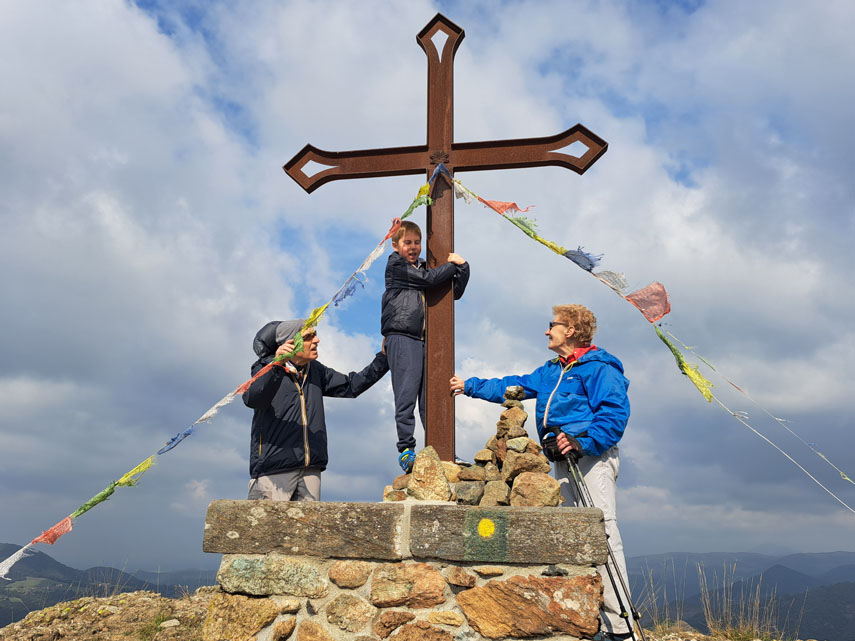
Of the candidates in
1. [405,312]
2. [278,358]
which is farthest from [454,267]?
[278,358]

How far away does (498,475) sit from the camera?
3684 millimetres

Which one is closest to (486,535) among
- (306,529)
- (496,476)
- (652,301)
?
(496,476)

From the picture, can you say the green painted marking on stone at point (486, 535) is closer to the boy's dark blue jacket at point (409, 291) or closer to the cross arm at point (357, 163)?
the boy's dark blue jacket at point (409, 291)

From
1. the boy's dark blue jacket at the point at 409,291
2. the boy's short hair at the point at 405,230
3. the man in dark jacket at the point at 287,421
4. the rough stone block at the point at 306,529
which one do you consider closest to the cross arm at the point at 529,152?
the boy's short hair at the point at 405,230

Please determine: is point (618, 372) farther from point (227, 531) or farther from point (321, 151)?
point (321, 151)

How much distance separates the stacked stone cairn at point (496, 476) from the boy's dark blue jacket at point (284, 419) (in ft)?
1.93

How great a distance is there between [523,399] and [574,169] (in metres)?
1.98

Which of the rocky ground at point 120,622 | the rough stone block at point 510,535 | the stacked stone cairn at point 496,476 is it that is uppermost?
the stacked stone cairn at point 496,476

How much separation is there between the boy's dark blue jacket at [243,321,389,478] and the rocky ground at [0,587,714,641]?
5.05ft

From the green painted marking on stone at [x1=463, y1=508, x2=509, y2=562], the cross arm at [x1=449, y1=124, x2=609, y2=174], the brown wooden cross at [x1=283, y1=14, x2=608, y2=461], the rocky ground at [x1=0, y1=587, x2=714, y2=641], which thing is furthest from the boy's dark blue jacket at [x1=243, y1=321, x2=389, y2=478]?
the cross arm at [x1=449, y1=124, x2=609, y2=174]

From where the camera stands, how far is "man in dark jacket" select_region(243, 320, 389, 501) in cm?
404

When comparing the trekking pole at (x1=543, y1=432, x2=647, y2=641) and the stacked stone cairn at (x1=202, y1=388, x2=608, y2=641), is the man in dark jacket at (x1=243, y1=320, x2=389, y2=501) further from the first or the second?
the trekking pole at (x1=543, y1=432, x2=647, y2=641)

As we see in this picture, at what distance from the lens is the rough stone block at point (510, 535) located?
312 cm

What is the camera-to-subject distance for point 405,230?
4648mm
